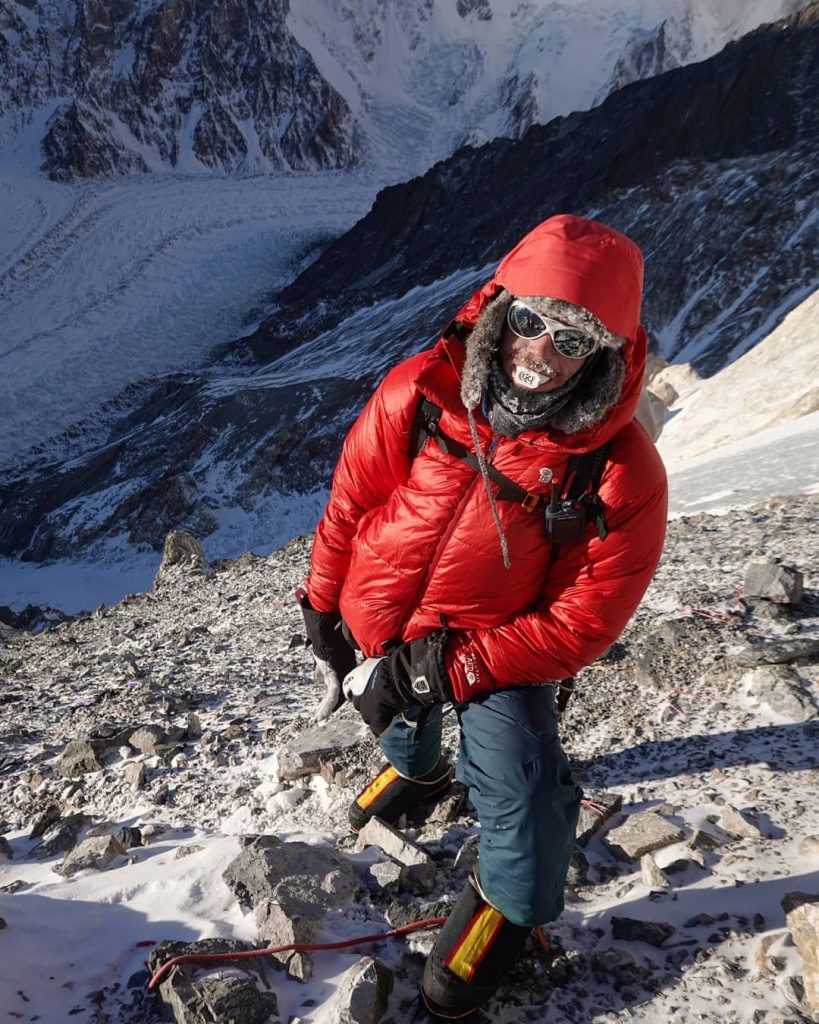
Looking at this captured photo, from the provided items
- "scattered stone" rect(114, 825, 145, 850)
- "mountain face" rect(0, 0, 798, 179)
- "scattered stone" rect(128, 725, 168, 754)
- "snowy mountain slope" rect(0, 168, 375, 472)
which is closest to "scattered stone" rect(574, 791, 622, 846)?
"scattered stone" rect(114, 825, 145, 850)

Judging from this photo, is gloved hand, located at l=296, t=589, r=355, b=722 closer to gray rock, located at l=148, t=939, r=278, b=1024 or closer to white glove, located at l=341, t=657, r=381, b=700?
white glove, located at l=341, t=657, r=381, b=700

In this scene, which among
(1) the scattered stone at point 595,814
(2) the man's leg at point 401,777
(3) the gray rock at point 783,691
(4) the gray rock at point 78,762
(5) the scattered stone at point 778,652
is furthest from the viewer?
Answer: (4) the gray rock at point 78,762

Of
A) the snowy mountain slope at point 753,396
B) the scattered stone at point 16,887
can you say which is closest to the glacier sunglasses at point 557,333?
the scattered stone at point 16,887

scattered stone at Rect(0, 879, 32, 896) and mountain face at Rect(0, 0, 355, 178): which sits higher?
mountain face at Rect(0, 0, 355, 178)

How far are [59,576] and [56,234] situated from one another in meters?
36.4

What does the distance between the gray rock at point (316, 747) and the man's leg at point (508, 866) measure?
134cm

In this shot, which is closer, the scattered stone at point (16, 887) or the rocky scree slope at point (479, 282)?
the scattered stone at point (16, 887)

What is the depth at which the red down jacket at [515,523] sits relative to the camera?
1908 mm

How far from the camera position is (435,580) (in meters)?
2.19

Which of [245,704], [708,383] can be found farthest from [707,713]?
[708,383]

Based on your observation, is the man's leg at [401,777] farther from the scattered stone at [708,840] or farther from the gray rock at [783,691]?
the gray rock at [783,691]

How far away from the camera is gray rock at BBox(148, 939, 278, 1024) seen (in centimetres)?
177

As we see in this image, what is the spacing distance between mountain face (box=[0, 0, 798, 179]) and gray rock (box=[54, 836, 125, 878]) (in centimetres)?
6495

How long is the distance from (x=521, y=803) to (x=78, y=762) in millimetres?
2556
